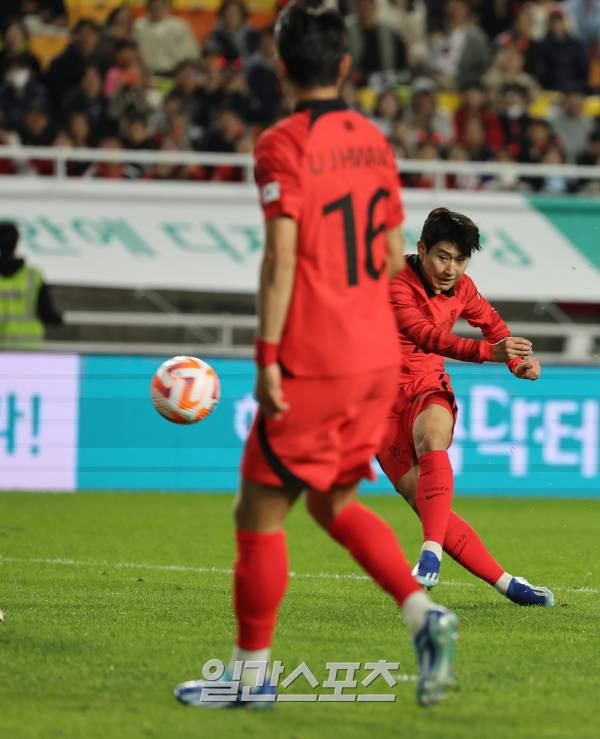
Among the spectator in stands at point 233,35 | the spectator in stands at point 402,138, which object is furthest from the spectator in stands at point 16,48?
the spectator in stands at point 402,138

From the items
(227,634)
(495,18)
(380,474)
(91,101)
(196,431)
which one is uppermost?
(495,18)

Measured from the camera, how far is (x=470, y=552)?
281 inches

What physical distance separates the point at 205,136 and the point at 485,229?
11.0ft

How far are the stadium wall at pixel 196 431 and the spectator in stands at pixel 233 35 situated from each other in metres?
5.67

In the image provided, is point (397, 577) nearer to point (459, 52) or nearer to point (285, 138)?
point (285, 138)

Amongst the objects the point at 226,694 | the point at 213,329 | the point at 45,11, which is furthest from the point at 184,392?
the point at 45,11

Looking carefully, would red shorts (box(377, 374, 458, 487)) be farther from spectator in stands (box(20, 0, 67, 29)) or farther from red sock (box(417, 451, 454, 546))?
spectator in stands (box(20, 0, 67, 29))

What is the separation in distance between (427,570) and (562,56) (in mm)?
13841

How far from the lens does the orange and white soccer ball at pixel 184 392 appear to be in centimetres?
716

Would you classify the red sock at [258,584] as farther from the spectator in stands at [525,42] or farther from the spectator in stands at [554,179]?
the spectator in stands at [525,42]

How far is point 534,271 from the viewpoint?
16.0 m

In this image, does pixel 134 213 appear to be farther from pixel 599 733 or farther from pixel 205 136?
pixel 599 733

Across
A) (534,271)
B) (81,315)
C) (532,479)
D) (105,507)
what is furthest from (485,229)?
(105,507)

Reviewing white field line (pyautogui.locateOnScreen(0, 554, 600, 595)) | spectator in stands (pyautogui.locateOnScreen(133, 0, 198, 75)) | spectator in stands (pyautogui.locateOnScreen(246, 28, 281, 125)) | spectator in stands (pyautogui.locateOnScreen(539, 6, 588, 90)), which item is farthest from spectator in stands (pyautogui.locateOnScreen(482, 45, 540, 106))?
white field line (pyautogui.locateOnScreen(0, 554, 600, 595))
